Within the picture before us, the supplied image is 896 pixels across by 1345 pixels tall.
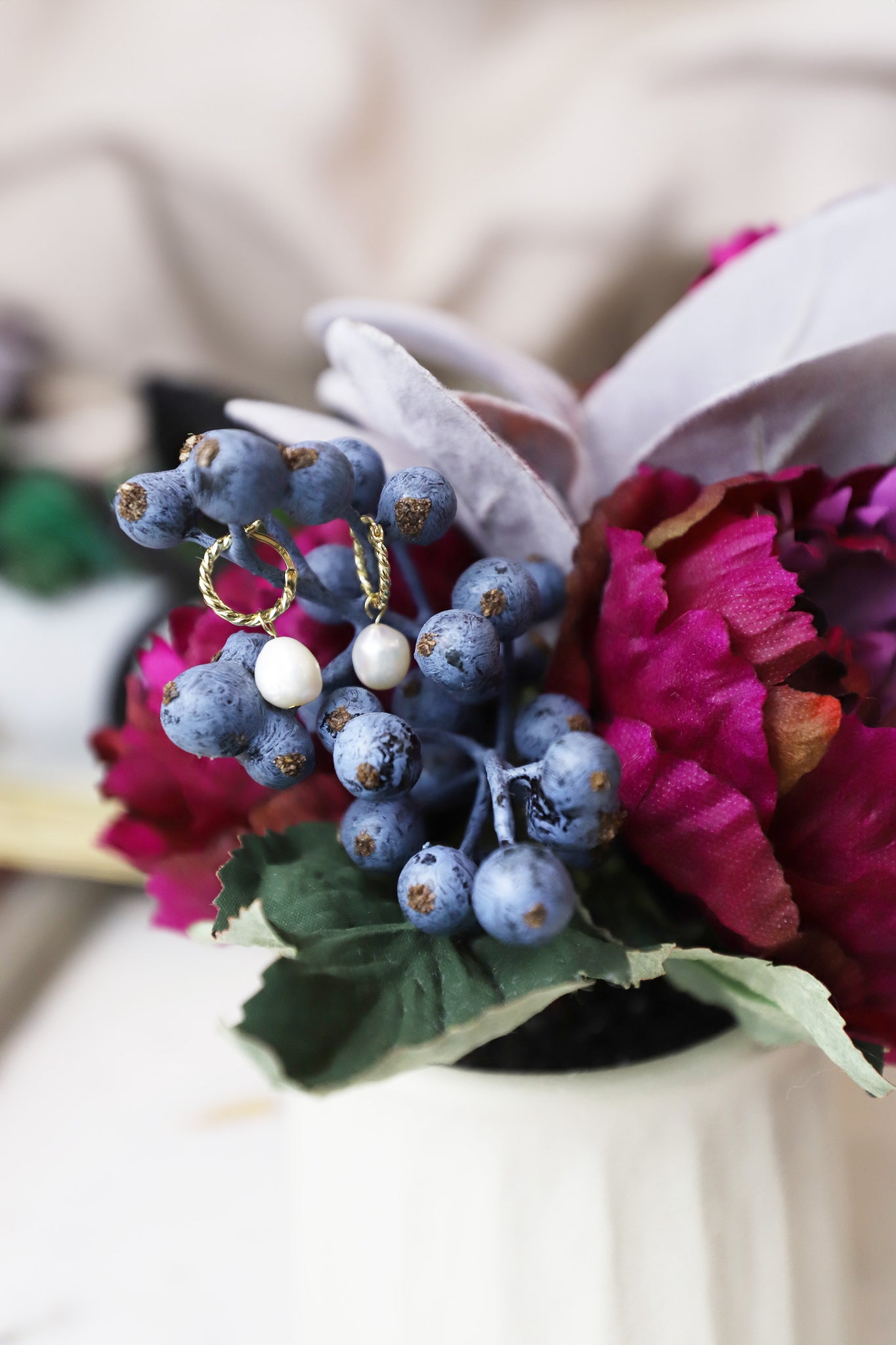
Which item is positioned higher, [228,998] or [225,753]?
[225,753]

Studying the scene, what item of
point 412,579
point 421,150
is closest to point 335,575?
point 412,579

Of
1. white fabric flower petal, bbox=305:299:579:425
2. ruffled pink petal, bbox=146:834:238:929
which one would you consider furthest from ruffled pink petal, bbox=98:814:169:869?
white fabric flower petal, bbox=305:299:579:425

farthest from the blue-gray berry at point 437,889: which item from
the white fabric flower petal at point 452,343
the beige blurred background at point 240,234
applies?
the beige blurred background at point 240,234

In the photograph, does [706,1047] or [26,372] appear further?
[26,372]

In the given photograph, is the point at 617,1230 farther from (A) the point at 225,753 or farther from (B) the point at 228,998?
(B) the point at 228,998

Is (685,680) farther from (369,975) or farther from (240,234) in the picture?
(240,234)

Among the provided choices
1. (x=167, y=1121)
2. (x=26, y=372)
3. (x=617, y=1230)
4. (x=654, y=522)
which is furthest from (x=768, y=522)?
(x=26, y=372)

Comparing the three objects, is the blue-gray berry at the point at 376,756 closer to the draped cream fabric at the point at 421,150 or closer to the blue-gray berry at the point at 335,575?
the blue-gray berry at the point at 335,575
